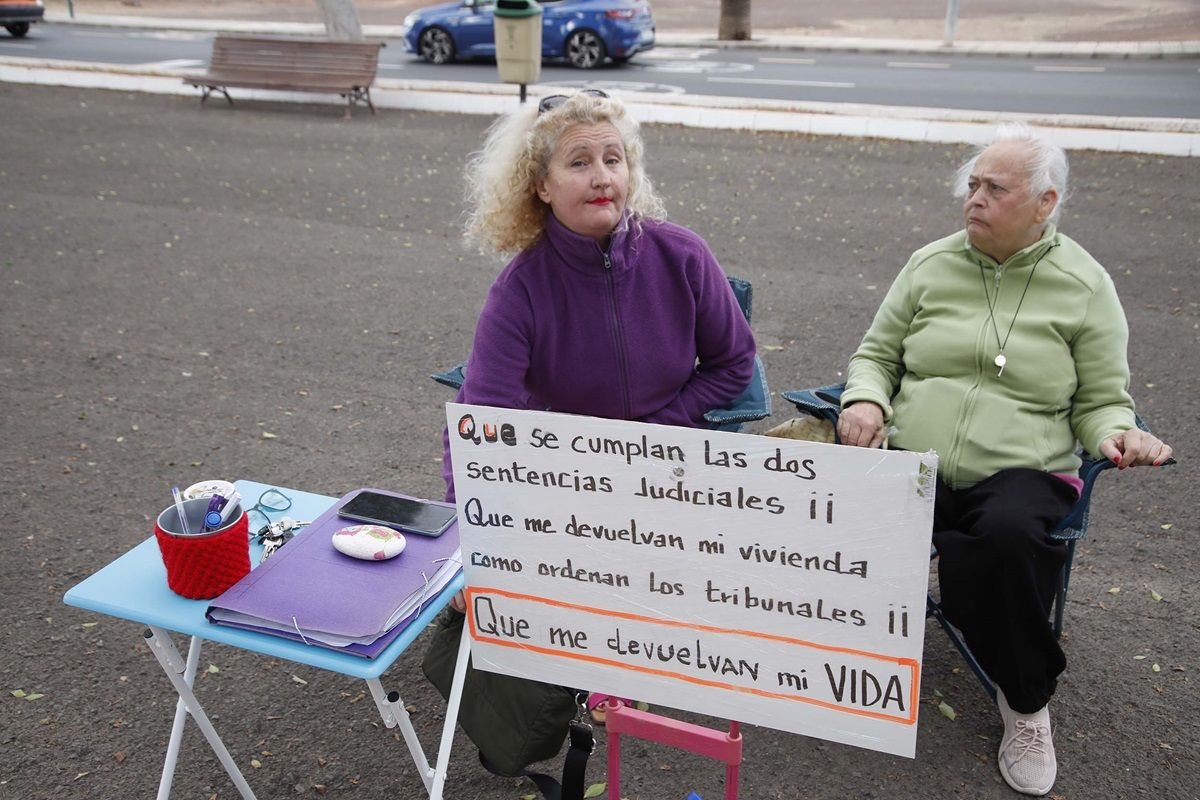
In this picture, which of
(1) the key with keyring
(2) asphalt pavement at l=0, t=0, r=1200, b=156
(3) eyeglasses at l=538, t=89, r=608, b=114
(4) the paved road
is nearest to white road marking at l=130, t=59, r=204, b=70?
(4) the paved road

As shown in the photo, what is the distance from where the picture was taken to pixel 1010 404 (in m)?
2.85

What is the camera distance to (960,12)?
85.4 ft

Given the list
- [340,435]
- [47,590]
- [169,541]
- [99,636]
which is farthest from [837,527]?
[340,435]

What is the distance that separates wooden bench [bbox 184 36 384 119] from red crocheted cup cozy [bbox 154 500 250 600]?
34.3 feet

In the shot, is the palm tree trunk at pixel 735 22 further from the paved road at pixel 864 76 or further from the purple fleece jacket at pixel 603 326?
the purple fleece jacket at pixel 603 326

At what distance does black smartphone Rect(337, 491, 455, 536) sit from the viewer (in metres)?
2.46

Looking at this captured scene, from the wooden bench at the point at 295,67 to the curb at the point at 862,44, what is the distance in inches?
387

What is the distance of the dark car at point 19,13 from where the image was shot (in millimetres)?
21906

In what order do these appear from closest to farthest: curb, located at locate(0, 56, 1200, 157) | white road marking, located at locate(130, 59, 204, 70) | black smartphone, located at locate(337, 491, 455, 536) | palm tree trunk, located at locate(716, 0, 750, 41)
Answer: black smartphone, located at locate(337, 491, 455, 536)
curb, located at locate(0, 56, 1200, 157)
white road marking, located at locate(130, 59, 204, 70)
palm tree trunk, located at locate(716, 0, 750, 41)

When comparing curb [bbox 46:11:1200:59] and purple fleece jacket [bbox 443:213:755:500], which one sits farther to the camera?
curb [bbox 46:11:1200:59]

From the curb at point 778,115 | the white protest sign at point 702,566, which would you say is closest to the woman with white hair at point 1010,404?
the white protest sign at point 702,566

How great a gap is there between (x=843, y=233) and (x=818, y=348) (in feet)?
7.34

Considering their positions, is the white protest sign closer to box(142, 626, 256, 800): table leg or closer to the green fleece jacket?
box(142, 626, 256, 800): table leg

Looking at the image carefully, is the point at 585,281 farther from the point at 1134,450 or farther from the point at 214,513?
the point at 1134,450
